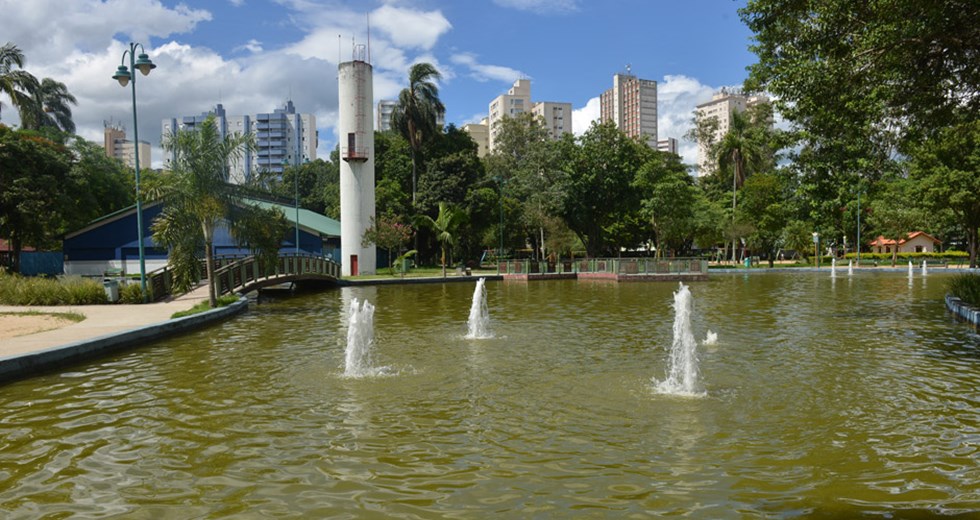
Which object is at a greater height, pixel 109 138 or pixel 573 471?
pixel 109 138

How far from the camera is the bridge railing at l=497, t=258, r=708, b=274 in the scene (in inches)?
1526

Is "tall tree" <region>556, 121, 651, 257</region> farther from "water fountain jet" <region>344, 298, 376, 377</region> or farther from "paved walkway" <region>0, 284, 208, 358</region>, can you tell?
"water fountain jet" <region>344, 298, 376, 377</region>

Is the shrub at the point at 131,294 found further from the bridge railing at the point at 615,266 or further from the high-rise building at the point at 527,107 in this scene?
the high-rise building at the point at 527,107

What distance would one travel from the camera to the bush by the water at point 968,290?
18391 mm

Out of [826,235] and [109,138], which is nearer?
[826,235]

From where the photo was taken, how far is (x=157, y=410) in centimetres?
877

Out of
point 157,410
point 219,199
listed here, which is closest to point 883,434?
point 157,410

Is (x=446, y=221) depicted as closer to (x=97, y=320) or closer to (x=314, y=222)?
(x=314, y=222)

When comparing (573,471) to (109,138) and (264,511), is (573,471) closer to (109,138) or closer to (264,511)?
(264,511)

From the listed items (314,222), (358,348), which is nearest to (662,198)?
(314,222)

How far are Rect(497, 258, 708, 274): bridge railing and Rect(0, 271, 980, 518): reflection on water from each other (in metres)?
24.0

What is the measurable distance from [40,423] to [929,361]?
14.1 metres

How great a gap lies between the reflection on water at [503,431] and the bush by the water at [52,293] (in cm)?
951

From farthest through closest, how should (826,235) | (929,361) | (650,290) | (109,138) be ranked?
(109,138) → (826,235) → (650,290) → (929,361)
